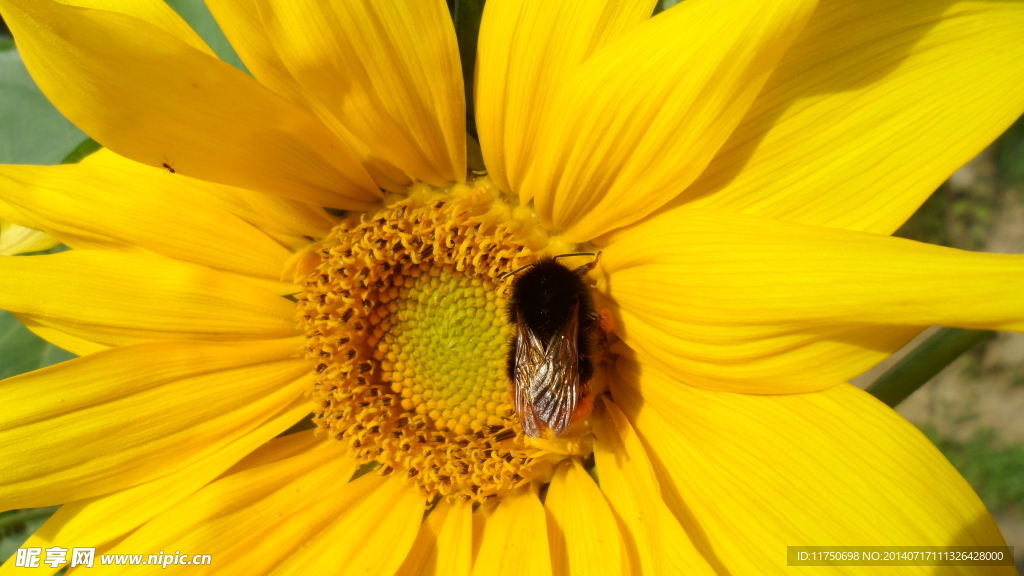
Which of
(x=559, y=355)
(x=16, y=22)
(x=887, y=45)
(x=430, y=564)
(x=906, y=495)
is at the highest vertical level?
(x=16, y=22)

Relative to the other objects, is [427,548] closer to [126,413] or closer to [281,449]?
[281,449]

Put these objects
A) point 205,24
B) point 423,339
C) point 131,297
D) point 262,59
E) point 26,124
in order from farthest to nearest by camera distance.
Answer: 1. point 26,124
2. point 205,24
3. point 423,339
4. point 131,297
5. point 262,59

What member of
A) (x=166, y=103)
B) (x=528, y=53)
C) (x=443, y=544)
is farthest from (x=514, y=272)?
(x=166, y=103)

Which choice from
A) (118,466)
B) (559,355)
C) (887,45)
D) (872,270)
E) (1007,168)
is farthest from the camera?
(1007,168)

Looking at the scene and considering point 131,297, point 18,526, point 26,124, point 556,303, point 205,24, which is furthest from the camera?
point 18,526

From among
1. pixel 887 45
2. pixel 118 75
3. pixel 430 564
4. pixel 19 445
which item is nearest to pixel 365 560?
pixel 430 564

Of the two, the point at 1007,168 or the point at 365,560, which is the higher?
the point at 1007,168

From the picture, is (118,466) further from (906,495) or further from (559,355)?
(906,495)
